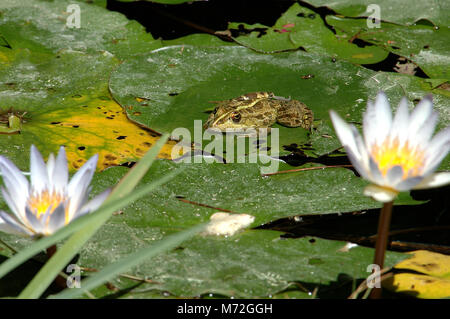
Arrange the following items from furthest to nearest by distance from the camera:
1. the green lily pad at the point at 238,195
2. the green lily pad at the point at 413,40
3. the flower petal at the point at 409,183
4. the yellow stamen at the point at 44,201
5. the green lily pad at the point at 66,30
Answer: the green lily pad at the point at 66,30 < the green lily pad at the point at 413,40 < the green lily pad at the point at 238,195 < the yellow stamen at the point at 44,201 < the flower petal at the point at 409,183

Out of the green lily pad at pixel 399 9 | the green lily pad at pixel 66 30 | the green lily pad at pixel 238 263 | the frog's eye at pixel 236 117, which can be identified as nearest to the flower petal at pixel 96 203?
the green lily pad at pixel 238 263

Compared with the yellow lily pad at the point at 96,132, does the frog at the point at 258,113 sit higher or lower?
higher

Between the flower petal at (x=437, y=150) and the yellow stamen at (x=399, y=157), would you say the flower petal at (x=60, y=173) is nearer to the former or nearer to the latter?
the yellow stamen at (x=399, y=157)

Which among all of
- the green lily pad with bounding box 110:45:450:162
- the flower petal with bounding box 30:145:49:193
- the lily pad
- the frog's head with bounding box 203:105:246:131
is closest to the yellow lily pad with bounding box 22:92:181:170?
the lily pad

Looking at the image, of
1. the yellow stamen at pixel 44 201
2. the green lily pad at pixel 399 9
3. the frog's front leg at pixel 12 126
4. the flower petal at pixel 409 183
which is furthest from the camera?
the green lily pad at pixel 399 9

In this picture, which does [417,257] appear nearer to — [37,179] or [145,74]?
[37,179]

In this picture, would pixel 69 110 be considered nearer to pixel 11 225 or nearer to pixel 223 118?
pixel 223 118
